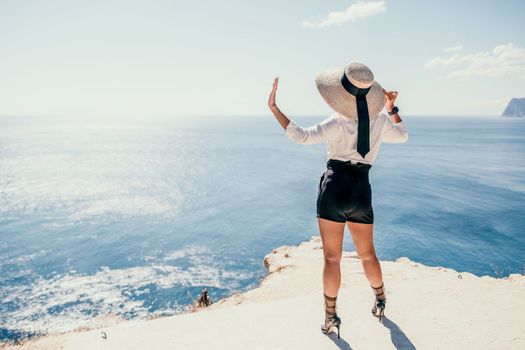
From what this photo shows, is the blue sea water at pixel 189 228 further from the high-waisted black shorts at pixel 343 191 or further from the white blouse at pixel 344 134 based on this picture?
the white blouse at pixel 344 134

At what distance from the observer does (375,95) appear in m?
3.25

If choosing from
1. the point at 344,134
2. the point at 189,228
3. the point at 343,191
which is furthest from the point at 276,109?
the point at 189,228

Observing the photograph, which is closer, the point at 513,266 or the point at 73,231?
the point at 513,266

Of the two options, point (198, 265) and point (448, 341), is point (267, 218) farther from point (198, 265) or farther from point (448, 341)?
point (448, 341)

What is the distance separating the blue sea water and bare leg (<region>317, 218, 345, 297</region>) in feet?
64.3

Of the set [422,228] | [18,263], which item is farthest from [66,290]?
[422,228]

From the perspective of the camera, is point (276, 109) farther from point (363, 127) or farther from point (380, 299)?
point (380, 299)

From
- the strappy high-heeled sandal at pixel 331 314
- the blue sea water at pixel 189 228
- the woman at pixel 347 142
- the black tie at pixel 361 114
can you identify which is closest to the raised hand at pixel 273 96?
the woman at pixel 347 142

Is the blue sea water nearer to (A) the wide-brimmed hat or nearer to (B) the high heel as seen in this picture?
(B) the high heel

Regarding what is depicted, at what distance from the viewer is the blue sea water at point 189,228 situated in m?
23.0

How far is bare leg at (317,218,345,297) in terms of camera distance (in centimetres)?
343

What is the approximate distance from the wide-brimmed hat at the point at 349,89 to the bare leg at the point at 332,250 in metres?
1.18

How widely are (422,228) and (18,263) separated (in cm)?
3860

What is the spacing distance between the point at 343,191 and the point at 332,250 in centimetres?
70
